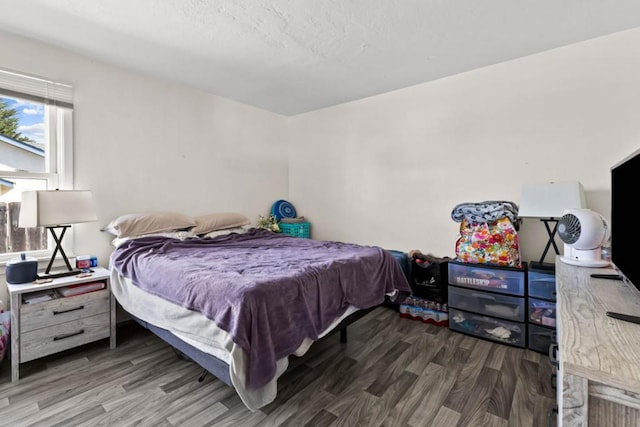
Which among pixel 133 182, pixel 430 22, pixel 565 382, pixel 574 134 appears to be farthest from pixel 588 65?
pixel 133 182

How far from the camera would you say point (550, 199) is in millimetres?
2316

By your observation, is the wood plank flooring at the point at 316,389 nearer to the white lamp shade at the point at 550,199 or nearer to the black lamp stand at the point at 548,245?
the black lamp stand at the point at 548,245

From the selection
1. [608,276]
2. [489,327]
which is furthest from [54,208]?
[489,327]

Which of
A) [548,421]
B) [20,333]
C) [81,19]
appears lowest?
[548,421]

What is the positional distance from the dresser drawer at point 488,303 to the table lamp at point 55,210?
3183 millimetres

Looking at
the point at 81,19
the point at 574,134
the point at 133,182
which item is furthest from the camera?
the point at 133,182

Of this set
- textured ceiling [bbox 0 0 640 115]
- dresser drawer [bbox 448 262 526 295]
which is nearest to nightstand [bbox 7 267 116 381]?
textured ceiling [bbox 0 0 640 115]

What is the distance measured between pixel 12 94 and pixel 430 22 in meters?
3.26

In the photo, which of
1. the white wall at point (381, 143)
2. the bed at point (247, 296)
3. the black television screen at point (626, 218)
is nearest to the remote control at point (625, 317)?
the black television screen at point (626, 218)

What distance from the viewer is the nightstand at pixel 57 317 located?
1979mm

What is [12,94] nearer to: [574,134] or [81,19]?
[81,19]

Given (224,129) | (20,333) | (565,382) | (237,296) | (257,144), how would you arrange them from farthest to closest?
(257,144) → (224,129) → (20,333) → (237,296) → (565,382)

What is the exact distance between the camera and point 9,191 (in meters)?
2.43

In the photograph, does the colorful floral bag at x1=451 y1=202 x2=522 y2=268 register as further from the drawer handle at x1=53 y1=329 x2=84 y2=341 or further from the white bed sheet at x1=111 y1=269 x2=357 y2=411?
the drawer handle at x1=53 y1=329 x2=84 y2=341
